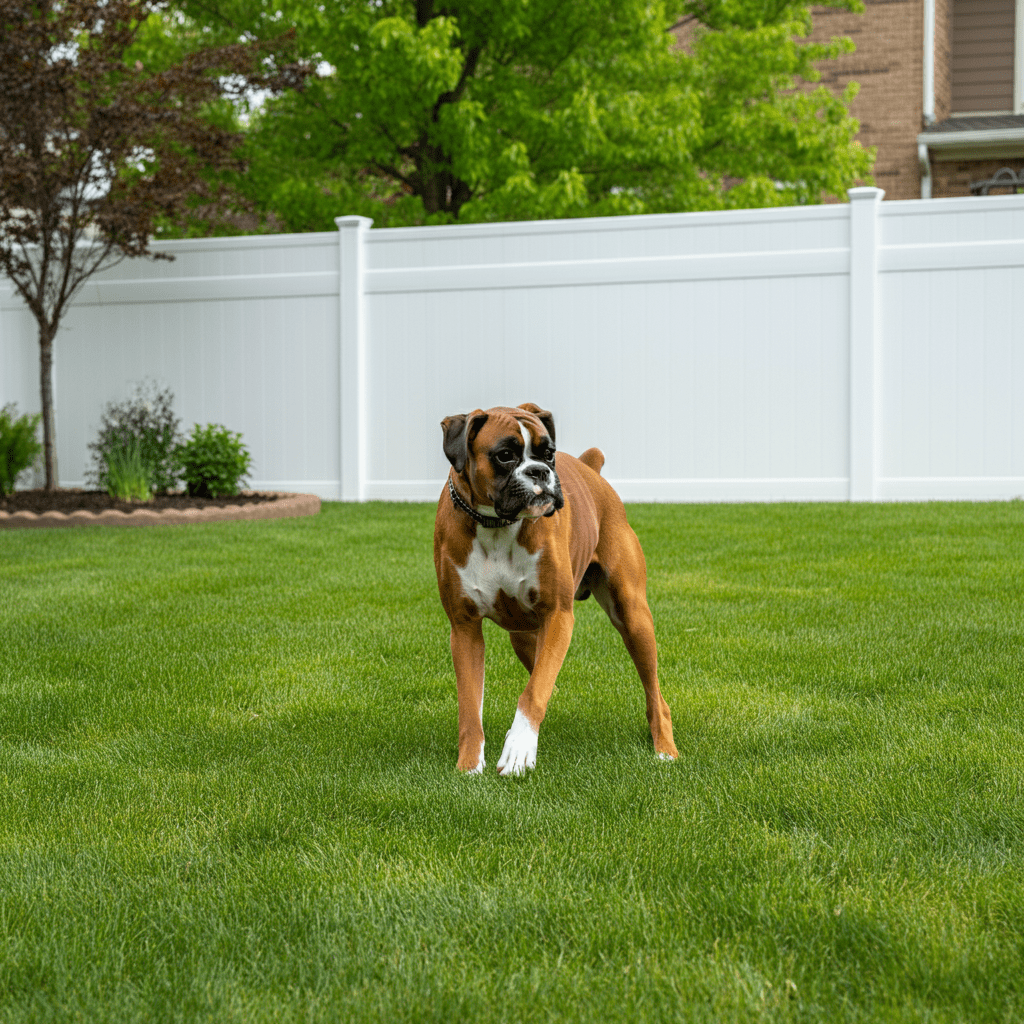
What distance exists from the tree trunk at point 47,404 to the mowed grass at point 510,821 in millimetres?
5375

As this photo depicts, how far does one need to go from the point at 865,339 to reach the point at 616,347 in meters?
2.08

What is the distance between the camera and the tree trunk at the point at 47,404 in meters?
Result: 10.6

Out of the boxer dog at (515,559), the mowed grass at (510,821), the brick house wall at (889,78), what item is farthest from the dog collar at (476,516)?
the brick house wall at (889,78)

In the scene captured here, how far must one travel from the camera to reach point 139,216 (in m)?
10.4

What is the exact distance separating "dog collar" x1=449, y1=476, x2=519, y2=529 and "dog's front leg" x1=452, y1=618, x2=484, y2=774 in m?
0.32

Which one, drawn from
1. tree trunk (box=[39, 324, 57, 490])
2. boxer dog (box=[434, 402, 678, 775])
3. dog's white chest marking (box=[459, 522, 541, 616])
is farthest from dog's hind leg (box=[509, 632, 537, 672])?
tree trunk (box=[39, 324, 57, 490])

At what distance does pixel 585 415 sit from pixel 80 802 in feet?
25.4

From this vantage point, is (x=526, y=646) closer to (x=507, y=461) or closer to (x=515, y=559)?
(x=515, y=559)

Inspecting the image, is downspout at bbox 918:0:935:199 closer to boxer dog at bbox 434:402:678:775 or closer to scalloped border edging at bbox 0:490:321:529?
scalloped border edging at bbox 0:490:321:529

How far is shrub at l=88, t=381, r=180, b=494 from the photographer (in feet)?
33.9

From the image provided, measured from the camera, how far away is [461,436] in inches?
128

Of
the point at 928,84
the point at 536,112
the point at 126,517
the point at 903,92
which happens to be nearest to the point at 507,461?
the point at 126,517

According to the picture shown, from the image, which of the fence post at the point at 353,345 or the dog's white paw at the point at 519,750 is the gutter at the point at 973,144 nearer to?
the fence post at the point at 353,345

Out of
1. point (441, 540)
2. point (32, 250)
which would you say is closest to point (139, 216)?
point (32, 250)
